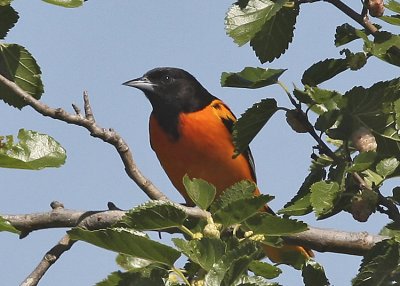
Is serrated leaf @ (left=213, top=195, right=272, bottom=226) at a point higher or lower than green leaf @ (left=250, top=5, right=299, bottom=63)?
lower

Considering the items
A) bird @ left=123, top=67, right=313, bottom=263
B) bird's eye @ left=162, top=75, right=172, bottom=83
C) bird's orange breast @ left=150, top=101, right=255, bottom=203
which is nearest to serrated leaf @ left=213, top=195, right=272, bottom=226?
bird @ left=123, top=67, right=313, bottom=263

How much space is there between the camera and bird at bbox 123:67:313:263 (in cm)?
599

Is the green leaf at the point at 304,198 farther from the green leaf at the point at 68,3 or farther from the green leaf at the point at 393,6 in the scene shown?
the green leaf at the point at 68,3

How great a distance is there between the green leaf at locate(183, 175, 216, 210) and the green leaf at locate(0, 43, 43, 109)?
3.42 ft

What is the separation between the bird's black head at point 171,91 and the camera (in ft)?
21.3

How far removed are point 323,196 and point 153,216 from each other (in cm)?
53

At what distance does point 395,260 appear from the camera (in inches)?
97.2

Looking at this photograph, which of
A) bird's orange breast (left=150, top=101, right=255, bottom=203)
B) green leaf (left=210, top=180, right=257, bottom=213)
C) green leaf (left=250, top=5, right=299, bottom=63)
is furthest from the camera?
bird's orange breast (left=150, top=101, right=255, bottom=203)

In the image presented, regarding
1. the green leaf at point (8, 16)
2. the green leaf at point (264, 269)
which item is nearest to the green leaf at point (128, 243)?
the green leaf at point (264, 269)

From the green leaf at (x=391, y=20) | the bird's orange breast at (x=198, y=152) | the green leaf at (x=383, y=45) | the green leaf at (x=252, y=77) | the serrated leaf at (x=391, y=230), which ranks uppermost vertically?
the bird's orange breast at (x=198, y=152)

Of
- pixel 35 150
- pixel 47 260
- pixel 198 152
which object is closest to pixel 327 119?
pixel 35 150

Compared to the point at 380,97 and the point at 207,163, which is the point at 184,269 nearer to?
the point at 380,97

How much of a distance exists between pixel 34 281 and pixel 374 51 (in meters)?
1.38

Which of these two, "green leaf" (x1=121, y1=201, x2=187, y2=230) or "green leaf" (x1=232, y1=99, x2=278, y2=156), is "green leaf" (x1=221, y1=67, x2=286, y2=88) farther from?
"green leaf" (x1=121, y1=201, x2=187, y2=230)
